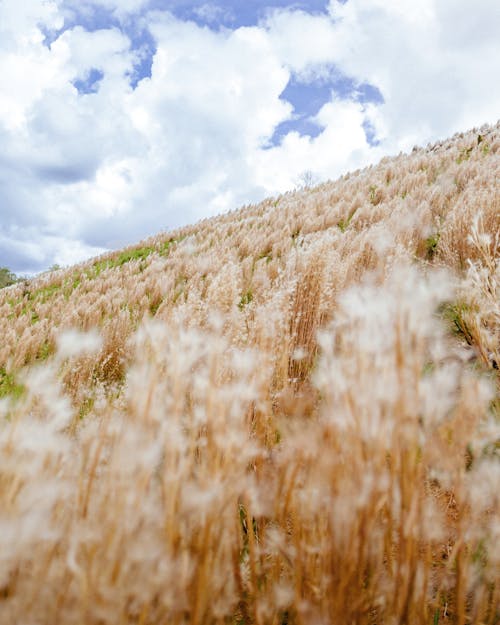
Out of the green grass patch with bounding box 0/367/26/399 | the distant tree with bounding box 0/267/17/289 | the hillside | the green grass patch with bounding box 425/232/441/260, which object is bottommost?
the hillside

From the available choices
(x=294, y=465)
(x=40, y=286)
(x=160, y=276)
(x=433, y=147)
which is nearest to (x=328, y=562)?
(x=294, y=465)

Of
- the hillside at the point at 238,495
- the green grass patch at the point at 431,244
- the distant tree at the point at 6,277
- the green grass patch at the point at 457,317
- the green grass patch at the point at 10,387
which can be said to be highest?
the distant tree at the point at 6,277

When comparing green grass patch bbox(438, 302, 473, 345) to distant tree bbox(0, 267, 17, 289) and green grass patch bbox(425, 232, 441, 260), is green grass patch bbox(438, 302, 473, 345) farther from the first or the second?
distant tree bbox(0, 267, 17, 289)

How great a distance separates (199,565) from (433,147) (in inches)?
650

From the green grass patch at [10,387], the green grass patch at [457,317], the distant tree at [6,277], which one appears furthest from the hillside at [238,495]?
the distant tree at [6,277]

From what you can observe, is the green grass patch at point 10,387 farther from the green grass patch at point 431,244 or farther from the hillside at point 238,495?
the green grass patch at point 431,244

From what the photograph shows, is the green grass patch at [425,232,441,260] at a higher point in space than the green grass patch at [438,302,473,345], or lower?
higher

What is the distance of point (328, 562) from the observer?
3.41 feet

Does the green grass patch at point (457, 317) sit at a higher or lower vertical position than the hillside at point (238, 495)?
higher

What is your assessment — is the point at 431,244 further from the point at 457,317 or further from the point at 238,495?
the point at 238,495

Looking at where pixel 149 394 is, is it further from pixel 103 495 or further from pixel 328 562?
pixel 328 562

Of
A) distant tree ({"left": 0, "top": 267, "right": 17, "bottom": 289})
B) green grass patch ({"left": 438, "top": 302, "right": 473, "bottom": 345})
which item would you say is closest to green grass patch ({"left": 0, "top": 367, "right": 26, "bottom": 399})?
green grass patch ({"left": 438, "top": 302, "right": 473, "bottom": 345})

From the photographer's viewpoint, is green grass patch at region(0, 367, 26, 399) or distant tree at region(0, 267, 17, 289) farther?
distant tree at region(0, 267, 17, 289)

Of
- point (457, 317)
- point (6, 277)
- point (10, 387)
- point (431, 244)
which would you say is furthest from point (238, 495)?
point (6, 277)
